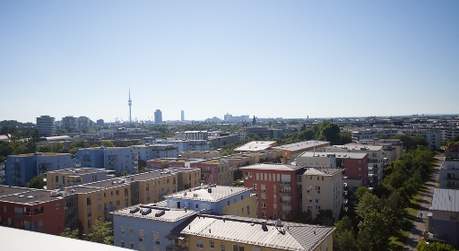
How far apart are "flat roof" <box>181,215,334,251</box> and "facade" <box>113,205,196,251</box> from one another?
2.45 feet

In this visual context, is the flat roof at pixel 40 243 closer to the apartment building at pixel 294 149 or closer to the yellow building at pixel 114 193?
the yellow building at pixel 114 193

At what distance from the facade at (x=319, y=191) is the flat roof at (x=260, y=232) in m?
12.2

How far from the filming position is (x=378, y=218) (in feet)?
74.2

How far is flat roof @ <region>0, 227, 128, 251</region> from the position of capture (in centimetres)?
193

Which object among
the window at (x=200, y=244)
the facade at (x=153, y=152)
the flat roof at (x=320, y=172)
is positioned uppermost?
the flat roof at (x=320, y=172)

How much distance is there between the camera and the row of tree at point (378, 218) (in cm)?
A: 2067

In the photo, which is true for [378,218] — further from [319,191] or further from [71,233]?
[71,233]

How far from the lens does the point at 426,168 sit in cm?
4484

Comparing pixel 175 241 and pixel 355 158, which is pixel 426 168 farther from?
pixel 175 241

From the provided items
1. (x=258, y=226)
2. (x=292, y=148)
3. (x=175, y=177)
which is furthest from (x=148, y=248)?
(x=292, y=148)

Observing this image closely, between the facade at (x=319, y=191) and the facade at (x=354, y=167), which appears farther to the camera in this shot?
the facade at (x=354, y=167)

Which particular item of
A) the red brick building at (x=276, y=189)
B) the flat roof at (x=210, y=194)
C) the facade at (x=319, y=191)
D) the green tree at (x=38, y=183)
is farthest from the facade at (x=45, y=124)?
the flat roof at (x=210, y=194)

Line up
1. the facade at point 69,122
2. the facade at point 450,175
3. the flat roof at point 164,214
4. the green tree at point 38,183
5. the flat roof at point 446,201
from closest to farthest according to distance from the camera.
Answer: the flat roof at point 164,214 < the flat roof at point 446,201 < the facade at point 450,175 < the green tree at point 38,183 < the facade at point 69,122

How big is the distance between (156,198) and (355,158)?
19392 mm
